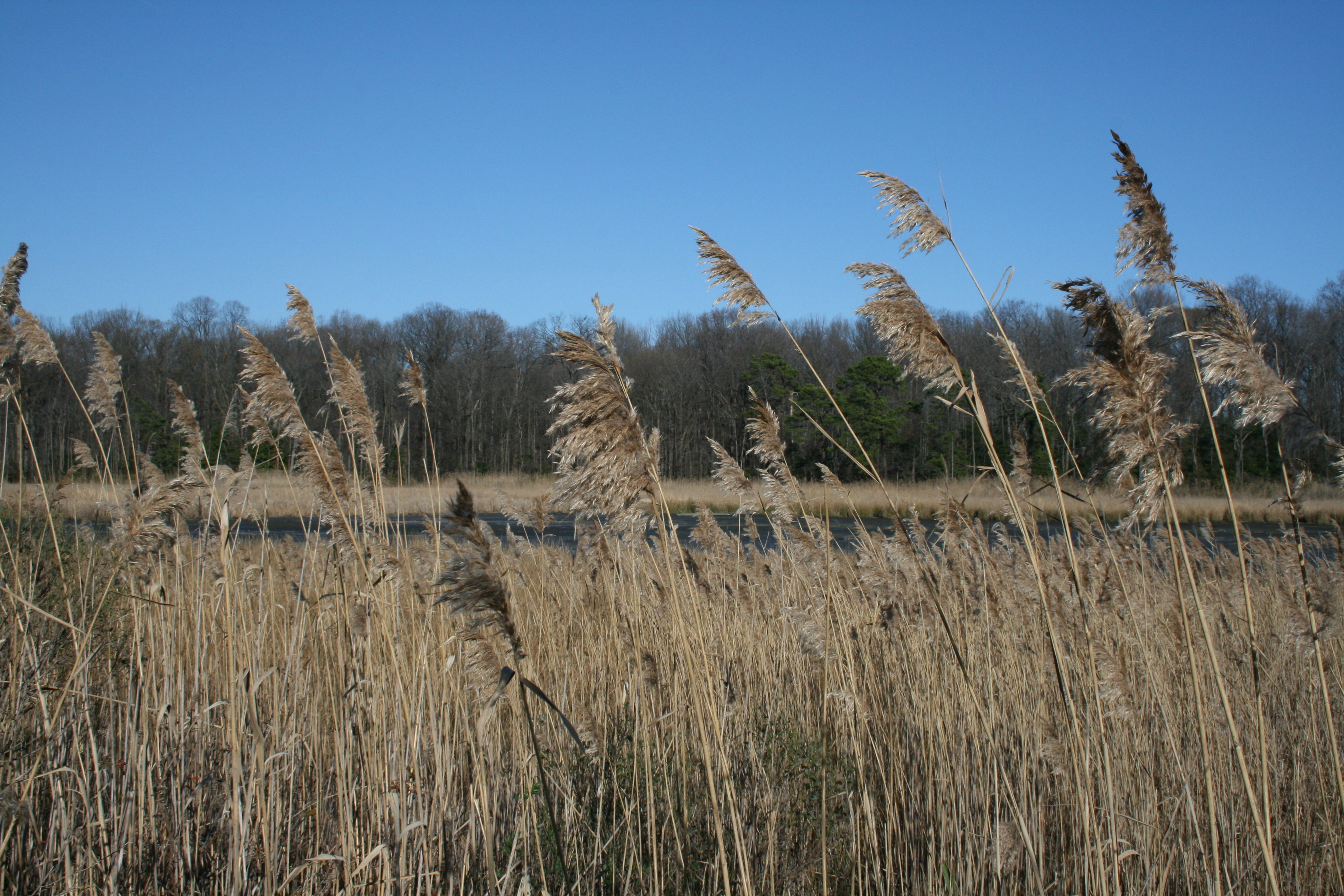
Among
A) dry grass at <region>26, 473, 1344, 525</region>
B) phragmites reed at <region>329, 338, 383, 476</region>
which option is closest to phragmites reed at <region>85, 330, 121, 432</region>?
phragmites reed at <region>329, 338, 383, 476</region>

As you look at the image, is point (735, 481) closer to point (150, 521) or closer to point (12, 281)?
point (150, 521)

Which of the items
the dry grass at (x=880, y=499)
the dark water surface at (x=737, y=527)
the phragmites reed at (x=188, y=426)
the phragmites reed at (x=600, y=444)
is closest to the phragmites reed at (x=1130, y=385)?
the phragmites reed at (x=600, y=444)

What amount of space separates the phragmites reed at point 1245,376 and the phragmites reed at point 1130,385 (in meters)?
0.12

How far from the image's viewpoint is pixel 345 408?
10.2 feet

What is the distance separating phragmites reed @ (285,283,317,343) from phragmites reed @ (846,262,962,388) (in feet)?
8.00

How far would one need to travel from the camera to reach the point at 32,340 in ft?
9.85

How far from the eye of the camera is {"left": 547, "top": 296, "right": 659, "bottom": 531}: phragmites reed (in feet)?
5.46

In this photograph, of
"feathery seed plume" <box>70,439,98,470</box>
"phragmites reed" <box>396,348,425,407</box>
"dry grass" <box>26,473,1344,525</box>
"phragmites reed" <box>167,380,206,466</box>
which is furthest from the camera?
"dry grass" <box>26,473,1344,525</box>

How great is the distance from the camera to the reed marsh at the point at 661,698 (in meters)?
1.91

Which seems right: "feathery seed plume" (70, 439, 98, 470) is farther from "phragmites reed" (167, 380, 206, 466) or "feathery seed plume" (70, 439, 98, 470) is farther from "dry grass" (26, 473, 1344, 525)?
"dry grass" (26, 473, 1344, 525)

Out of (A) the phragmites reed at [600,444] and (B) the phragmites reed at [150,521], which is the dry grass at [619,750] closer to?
(B) the phragmites reed at [150,521]

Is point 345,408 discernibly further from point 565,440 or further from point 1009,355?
point 1009,355

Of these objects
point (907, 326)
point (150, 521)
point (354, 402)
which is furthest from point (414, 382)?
point (907, 326)

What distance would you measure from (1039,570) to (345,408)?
8.83 feet
